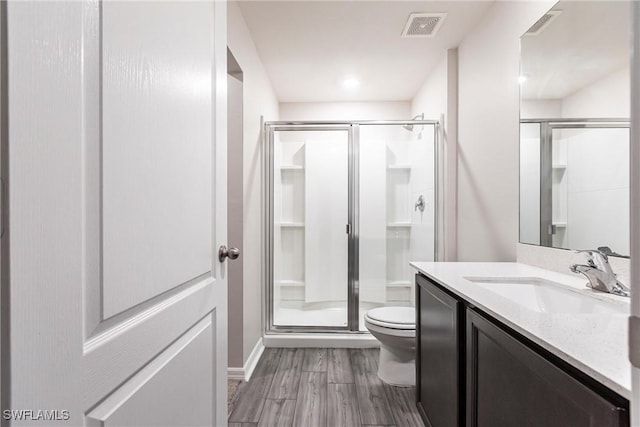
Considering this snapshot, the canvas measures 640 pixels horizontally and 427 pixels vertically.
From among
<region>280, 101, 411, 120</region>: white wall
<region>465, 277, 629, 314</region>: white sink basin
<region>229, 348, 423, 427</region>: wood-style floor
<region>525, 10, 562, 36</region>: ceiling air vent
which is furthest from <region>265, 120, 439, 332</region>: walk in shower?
<region>465, 277, 629, 314</region>: white sink basin

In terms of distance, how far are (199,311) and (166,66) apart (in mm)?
638

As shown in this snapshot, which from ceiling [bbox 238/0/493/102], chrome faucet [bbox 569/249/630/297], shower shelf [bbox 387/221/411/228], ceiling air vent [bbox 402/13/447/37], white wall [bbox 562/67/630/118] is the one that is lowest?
chrome faucet [bbox 569/249/630/297]

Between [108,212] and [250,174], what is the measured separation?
202 cm

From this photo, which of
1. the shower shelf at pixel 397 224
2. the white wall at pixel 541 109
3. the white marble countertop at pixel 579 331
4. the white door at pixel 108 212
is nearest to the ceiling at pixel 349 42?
the white wall at pixel 541 109

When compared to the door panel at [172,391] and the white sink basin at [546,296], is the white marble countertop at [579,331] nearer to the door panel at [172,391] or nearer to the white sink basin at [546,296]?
the white sink basin at [546,296]

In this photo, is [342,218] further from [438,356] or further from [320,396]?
[438,356]

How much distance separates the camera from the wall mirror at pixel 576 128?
48.8 inches

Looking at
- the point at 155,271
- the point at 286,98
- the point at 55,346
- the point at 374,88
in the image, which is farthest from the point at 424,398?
the point at 286,98

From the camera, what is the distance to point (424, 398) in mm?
1727

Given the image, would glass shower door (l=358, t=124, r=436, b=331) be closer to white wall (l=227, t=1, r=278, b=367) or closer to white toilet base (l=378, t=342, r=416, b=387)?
white toilet base (l=378, t=342, r=416, b=387)

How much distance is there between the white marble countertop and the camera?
22.9 inches

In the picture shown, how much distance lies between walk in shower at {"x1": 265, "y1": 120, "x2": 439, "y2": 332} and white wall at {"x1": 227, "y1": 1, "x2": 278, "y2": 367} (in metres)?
0.17

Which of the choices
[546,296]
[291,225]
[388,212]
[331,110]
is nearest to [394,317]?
[388,212]

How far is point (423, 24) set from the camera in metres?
2.38
